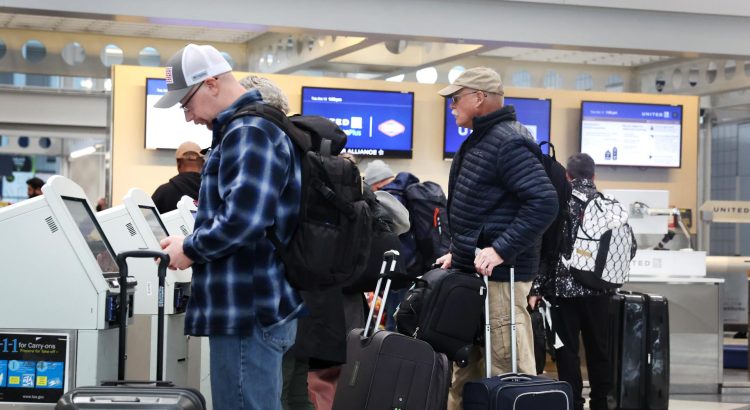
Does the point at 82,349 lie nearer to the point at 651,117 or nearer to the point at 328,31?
the point at 328,31

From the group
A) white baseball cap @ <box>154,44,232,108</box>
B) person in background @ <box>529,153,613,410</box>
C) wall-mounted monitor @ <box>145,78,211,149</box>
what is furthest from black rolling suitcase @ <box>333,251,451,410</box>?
wall-mounted monitor @ <box>145,78,211,149</box>

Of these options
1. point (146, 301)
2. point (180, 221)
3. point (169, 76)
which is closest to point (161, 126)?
point (180, 221)

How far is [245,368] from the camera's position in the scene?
8.70ft

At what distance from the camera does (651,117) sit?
10.8 metres

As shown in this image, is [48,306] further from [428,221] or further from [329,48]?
[329,48]

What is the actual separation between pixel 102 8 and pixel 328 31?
1.63m

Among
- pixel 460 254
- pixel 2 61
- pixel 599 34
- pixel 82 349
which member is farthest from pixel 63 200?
pixel 2 61

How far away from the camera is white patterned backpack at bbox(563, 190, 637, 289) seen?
592 cm

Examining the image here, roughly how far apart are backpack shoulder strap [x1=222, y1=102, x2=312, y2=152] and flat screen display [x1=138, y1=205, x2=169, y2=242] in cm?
191

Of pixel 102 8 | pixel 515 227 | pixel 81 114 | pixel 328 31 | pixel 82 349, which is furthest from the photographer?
pixel 81 114

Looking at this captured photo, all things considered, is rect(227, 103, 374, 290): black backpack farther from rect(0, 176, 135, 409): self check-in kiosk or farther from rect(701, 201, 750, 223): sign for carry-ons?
rect(701, 201, 750, 223): sign for carry-ons

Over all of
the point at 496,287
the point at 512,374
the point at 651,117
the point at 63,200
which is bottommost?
the point at 512,374

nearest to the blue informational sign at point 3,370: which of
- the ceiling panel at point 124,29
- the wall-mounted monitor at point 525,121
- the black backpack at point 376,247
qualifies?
the black backpack at point 376,247

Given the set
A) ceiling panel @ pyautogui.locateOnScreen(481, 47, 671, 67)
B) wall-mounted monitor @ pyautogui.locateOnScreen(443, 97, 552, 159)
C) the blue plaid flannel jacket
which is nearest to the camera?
the blue plaid flannel jacket
